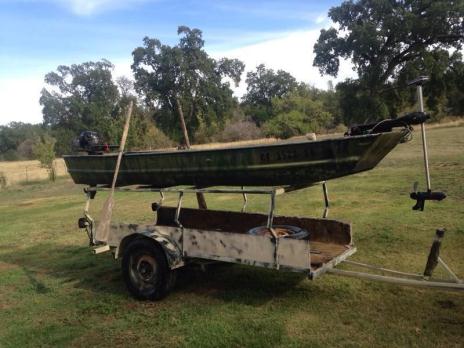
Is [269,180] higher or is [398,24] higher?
[398,24]

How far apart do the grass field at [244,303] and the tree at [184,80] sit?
5078cm

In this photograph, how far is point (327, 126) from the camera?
57000 mm

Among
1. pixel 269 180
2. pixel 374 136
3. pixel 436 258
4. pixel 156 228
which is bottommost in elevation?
pixel 436 258

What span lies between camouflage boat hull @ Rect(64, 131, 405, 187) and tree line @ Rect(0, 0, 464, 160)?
2303cm

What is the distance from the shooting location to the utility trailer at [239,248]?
4.53 metres

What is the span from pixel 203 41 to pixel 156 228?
201 feet

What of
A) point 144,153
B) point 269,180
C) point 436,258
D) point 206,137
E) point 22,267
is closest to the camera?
point 436,258

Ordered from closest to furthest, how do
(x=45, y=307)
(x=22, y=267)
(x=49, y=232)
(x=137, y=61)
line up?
(x=45, y=307), (x=22, y=267), (x=49, y=232), (x=137, y=61)

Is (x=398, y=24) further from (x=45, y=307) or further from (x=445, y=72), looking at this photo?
(x=45, y=307)

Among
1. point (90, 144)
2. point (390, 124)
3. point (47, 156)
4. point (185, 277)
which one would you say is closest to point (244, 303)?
point (185, 277)

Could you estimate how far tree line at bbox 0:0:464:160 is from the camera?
42.9 metres

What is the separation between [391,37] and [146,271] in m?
44.8

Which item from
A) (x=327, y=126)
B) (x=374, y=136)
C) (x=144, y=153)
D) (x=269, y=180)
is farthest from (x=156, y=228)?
(x=327, y=126)

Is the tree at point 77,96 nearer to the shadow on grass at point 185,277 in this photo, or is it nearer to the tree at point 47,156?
the tree at point 47,156
